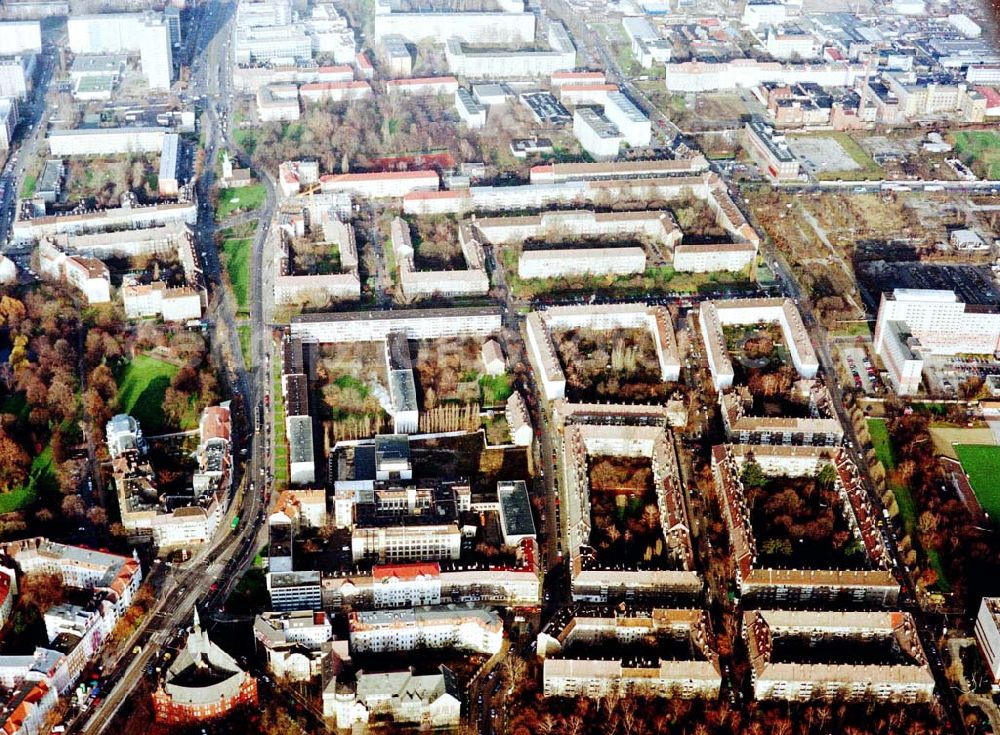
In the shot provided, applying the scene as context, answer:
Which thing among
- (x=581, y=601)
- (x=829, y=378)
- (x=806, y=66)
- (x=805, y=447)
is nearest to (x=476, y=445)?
(x=581, y=601)

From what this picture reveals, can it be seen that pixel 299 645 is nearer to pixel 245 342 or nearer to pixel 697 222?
pixel 245 342

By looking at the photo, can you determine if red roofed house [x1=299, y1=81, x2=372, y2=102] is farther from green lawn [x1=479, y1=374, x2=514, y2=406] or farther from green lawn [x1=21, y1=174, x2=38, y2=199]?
green lawn [x1=479, y1=374, x2=514, y2=406]

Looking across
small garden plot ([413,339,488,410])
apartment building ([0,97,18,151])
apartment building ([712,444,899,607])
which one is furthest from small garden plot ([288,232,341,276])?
apartment building ([0,97,18,151])

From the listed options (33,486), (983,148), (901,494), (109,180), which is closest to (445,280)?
(33,486)

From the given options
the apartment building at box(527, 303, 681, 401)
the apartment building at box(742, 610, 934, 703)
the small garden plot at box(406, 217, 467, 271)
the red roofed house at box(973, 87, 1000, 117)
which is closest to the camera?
the apartment building at box(742, 610, 934, 703)

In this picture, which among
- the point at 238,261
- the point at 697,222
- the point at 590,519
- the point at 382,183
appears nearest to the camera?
the point at 590,519

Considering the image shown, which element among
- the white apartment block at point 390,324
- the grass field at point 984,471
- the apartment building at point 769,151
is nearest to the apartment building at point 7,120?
the white apartment block at point 390,324

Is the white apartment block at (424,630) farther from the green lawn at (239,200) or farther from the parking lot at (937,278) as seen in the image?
the green lawn at (239,200)

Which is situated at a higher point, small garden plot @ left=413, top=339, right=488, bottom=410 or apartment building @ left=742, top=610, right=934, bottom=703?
apartment building @ left=742, top=610, right=934, bottom=703
